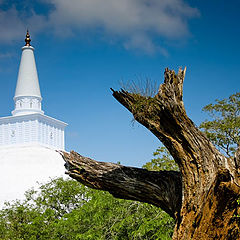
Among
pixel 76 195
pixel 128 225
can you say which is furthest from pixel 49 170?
pixel 128 225

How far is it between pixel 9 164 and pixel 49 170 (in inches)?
127

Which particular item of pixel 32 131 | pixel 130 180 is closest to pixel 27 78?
pixel 32 131

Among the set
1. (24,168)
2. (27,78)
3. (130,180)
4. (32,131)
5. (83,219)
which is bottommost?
(130,180)

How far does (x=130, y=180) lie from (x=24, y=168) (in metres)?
31.0

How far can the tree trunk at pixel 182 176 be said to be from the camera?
5887mm

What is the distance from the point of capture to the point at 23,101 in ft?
125

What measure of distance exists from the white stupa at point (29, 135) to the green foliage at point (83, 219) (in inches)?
462

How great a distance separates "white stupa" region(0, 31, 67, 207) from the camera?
3672 cm

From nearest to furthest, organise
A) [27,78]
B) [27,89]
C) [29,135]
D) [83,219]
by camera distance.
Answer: [83,219] → [27,89] → [27,78] → [29,135]

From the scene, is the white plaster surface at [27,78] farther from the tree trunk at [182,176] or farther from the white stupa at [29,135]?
the tree trunk at [182,176]

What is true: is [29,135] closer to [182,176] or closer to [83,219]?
[83,219]

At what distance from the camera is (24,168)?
120 ft

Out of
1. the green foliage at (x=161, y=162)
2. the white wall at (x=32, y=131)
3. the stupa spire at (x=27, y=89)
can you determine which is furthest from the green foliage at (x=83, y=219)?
the stupa spire at (x=27, y=89)

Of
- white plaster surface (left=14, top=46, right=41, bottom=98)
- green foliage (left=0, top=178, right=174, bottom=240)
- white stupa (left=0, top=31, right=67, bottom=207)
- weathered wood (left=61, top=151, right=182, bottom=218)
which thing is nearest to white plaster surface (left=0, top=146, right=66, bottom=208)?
white stupa (left=0, top=31, right=67, bottom=207)
